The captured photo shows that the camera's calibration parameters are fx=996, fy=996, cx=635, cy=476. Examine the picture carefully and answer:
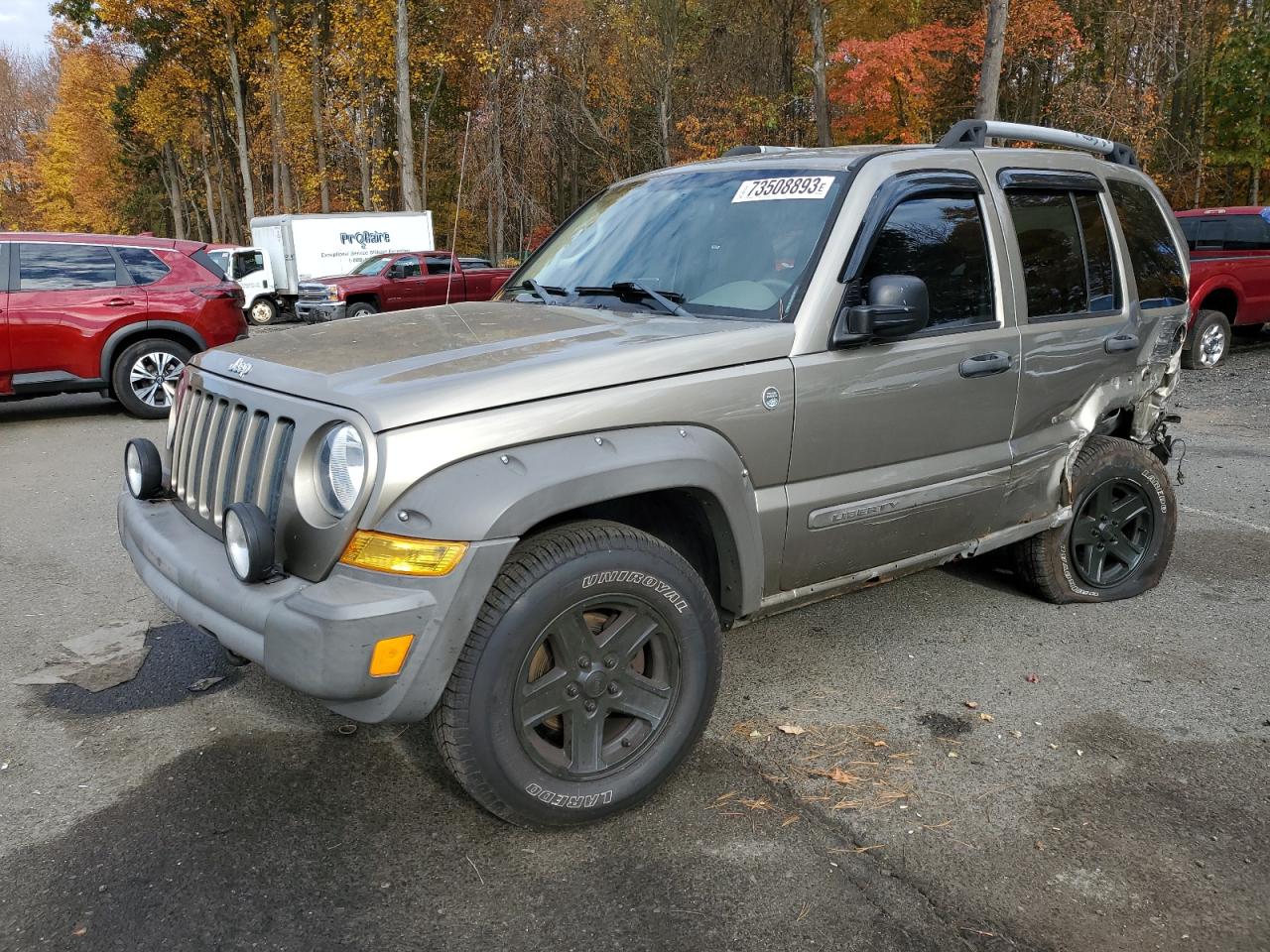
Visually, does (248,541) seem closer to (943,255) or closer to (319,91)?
(943,255)

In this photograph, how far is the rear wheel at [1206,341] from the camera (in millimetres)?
12500

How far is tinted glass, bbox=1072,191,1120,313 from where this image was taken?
437 cm

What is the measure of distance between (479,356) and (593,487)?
56 centimetres

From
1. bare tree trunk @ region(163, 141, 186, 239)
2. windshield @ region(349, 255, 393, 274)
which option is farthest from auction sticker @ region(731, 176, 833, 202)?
bare tree trunk @ region(163, 141, 186, 239)

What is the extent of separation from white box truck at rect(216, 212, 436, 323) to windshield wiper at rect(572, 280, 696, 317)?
24.4 metres

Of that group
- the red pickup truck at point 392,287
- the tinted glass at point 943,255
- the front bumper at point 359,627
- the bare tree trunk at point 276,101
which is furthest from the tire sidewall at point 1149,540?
the bare tree trunk at point 276,101

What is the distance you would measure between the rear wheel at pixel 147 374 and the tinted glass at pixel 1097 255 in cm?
867

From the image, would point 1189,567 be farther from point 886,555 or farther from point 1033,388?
point 886,555

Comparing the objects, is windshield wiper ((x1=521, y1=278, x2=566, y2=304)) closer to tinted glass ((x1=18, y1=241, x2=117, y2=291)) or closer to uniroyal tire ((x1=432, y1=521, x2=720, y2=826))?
uniroyal tire ((x1=432, y1=521, x2=720, y2=826))

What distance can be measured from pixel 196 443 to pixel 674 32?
32.3 m

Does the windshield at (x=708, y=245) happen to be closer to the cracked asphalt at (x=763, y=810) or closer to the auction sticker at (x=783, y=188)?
the auction sticker at (x=783, y=188)

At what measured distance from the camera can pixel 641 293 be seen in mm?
3668

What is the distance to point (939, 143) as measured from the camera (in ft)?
13.4

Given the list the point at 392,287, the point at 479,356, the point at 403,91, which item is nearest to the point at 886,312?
the point at 479,356
